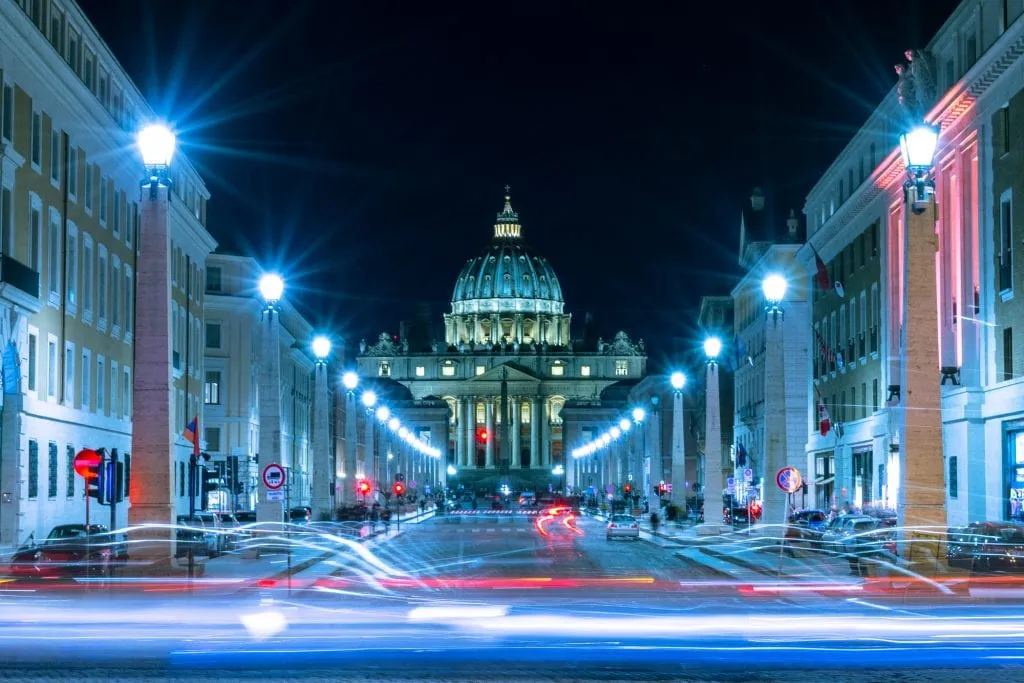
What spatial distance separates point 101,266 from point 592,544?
68.4ft

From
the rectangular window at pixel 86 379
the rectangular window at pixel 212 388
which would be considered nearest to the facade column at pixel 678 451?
the rectangular window at pixel 86 379

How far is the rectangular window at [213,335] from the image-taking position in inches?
3772

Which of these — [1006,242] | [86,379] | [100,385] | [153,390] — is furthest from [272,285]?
[1006,242]

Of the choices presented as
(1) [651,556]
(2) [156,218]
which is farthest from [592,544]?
(2) [156,218]

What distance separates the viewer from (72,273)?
172ft

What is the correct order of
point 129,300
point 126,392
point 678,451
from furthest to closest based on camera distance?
point 678,451, point 129,300, point 126,392

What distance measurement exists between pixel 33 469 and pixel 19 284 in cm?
586

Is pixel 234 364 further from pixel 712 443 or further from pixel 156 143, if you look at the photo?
pixel 156 143

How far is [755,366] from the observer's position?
109688 mm

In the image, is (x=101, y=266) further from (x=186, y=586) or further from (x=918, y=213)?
(x=918, y=213)

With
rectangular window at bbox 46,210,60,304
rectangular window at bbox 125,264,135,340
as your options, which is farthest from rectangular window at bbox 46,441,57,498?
rectangular window at bbox 125,264,135,340

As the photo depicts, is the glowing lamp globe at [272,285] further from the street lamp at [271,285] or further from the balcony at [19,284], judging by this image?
the balcony at [19,284]

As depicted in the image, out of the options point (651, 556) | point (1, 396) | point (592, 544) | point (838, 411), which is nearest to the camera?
point (1, 396)

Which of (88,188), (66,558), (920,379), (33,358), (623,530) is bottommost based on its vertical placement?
(623,530)
